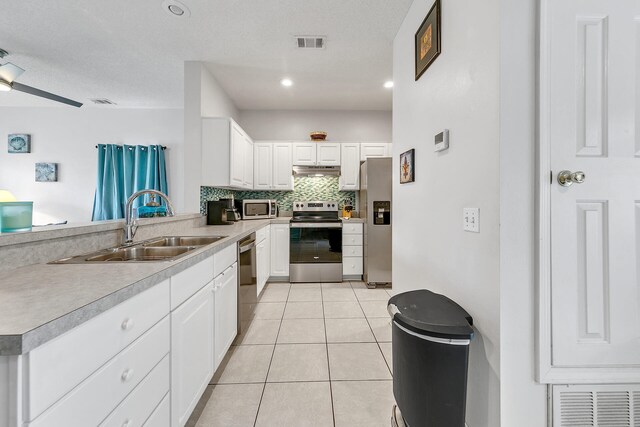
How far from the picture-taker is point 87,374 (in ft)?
2.42

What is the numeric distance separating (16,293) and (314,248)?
3256 mm

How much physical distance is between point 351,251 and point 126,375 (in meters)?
3.30

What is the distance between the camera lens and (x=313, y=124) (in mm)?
4680

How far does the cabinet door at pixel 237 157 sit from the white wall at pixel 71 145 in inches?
69.9

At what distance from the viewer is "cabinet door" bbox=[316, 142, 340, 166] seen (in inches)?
173

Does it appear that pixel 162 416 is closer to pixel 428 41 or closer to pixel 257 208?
pixel 428 41

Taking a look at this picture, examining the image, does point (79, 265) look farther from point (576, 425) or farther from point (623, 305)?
point (623, 305)

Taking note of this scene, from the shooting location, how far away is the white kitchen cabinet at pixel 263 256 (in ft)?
10.3

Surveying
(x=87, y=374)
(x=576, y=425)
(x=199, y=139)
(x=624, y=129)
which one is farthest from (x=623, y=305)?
(x=199, y=139)

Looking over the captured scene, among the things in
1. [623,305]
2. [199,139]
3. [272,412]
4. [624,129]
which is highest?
[199,139]

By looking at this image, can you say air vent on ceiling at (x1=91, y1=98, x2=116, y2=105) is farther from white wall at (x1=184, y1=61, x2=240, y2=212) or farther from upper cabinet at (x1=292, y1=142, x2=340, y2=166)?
upper cabinet at (x1=292, y1=142, x2=340, y2=166)

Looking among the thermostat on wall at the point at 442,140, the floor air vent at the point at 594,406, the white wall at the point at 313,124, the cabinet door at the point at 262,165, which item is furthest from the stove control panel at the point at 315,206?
the floor air vent at the point at 594,406

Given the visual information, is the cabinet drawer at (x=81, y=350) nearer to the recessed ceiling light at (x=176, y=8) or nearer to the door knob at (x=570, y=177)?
the door knob at (x=570, y=177)

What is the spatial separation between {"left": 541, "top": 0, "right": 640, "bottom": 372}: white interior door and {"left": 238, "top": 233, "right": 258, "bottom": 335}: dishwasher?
203 cm
